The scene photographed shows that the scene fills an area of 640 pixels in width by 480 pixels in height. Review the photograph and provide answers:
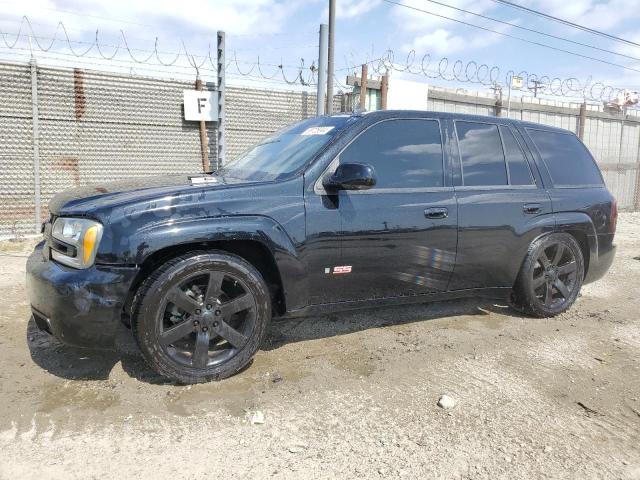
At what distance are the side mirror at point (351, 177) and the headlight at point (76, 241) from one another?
4.81ft

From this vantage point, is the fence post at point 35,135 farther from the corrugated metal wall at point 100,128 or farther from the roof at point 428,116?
the roof at point 428,116

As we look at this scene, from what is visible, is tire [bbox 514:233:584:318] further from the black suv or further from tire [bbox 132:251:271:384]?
tire [bbox 132:251:271:384]

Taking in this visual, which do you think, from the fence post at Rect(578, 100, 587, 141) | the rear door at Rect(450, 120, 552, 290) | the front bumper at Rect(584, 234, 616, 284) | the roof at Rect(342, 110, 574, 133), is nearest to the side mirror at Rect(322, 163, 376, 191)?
the roof at Rect(342, 110, 574, 133)

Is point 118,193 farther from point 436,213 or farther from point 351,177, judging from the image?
point 436,213

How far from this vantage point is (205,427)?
9.05 ft

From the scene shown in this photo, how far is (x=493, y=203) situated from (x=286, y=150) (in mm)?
1710

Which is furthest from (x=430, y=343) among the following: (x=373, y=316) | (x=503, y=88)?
(x=503, y=88)

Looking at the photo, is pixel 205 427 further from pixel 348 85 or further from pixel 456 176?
pixel 348 85

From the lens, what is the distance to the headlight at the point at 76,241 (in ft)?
9.49

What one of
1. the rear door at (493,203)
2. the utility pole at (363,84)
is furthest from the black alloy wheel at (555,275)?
the utility pole at (363,84)

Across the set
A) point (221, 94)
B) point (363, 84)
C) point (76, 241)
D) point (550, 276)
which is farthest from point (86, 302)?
point (363, 84)

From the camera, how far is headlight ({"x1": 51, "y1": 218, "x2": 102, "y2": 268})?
2.89 metres

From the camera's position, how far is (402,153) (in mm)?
3836

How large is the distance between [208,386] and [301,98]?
7.21 metres
